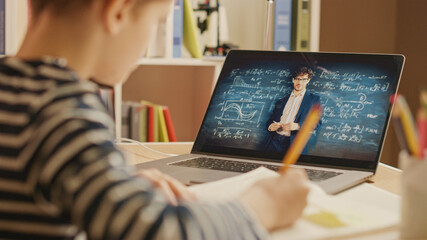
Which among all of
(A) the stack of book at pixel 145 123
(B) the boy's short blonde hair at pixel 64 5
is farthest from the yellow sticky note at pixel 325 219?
(A) the stack of book at pixel 145 123

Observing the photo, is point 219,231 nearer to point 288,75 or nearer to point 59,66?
point 59,66

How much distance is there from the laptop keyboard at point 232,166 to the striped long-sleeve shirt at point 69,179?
0.39 meters

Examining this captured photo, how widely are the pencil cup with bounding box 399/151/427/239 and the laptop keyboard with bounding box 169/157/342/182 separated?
29 centimetres

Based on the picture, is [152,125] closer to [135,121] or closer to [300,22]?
[135,121]

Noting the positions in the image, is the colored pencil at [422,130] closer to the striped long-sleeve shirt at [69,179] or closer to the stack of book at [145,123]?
the striped long-sleeve shirt at [69,179]

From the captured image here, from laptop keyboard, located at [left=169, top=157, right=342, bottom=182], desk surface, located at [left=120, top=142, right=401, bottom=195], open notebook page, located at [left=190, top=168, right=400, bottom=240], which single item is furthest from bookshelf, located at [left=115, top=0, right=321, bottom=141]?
open notebook page, located at [left=190, top=168, right=400, bottom=240]

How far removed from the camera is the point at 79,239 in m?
0.63

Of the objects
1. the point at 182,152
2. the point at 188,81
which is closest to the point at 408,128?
the point at 182,152

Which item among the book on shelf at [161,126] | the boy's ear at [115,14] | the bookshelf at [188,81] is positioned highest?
the boy's ear at [115,14]

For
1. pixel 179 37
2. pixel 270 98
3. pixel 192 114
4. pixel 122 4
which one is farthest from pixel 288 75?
pixel 192 114

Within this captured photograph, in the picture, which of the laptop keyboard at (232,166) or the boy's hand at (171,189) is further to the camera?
the laptop keyboard at (232,166)

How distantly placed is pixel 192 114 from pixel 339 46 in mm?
886

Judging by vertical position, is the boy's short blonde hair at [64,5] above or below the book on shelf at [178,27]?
above

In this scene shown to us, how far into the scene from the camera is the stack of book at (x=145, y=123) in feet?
7.65
